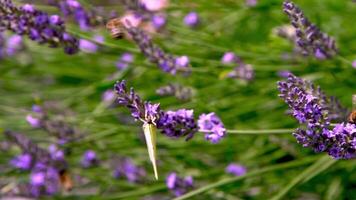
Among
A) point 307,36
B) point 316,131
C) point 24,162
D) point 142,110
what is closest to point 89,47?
point 24,162

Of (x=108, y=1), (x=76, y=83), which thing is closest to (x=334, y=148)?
(x=76, y=83)

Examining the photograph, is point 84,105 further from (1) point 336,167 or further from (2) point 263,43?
(1) point 336,167

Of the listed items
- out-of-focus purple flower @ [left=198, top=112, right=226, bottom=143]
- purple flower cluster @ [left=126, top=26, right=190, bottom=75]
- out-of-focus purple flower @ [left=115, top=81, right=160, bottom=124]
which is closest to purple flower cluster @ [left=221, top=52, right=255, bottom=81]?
purple flower cluster @ [left=126, top=26, right=190, bottom=75]

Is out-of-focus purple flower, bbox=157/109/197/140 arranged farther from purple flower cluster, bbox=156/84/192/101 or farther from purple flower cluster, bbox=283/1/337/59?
purple flower cluster, bbox=156/84/192/101

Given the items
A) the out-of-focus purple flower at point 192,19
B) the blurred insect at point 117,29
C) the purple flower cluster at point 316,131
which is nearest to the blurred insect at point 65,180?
the blurred insect at point 117,29

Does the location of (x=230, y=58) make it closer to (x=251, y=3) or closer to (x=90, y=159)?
(x=251, y=3)

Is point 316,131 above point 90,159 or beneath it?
beneath
